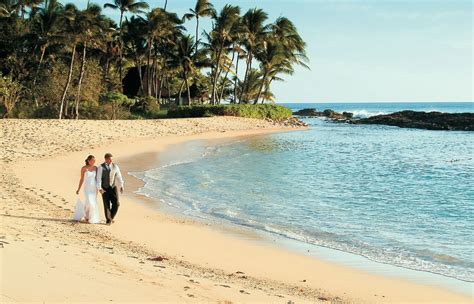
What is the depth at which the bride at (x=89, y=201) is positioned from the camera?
10.2 meters

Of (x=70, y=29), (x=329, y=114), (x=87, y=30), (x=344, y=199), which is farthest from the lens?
(x=329, y=114)

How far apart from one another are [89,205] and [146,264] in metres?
3.37

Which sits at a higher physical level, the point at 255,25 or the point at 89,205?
the point at 255,25

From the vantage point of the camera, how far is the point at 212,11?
5394 centimetres

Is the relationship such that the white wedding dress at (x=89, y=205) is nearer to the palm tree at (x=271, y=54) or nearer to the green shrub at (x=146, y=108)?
the green shrub at (x=146, y=108)

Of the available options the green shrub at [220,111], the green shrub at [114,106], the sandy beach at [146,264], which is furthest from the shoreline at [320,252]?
the green shrub at [220,111]

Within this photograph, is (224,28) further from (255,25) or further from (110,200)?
(110,200)

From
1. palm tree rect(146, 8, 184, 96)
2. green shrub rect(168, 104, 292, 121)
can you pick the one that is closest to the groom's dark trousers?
green shrub rect(168, 104, 292, 121)

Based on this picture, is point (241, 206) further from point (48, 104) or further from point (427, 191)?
point (48, 104)

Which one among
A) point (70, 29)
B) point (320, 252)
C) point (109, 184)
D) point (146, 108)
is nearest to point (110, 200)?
point (109, 184)

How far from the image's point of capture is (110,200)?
34.2 feet

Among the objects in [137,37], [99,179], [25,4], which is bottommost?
[99,179]

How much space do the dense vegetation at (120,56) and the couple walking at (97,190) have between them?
26.0 meters

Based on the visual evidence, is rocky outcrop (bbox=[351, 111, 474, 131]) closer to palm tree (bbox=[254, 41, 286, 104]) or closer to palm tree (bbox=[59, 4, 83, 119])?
palm tree (bbox=[254, 41, 286, 104])
